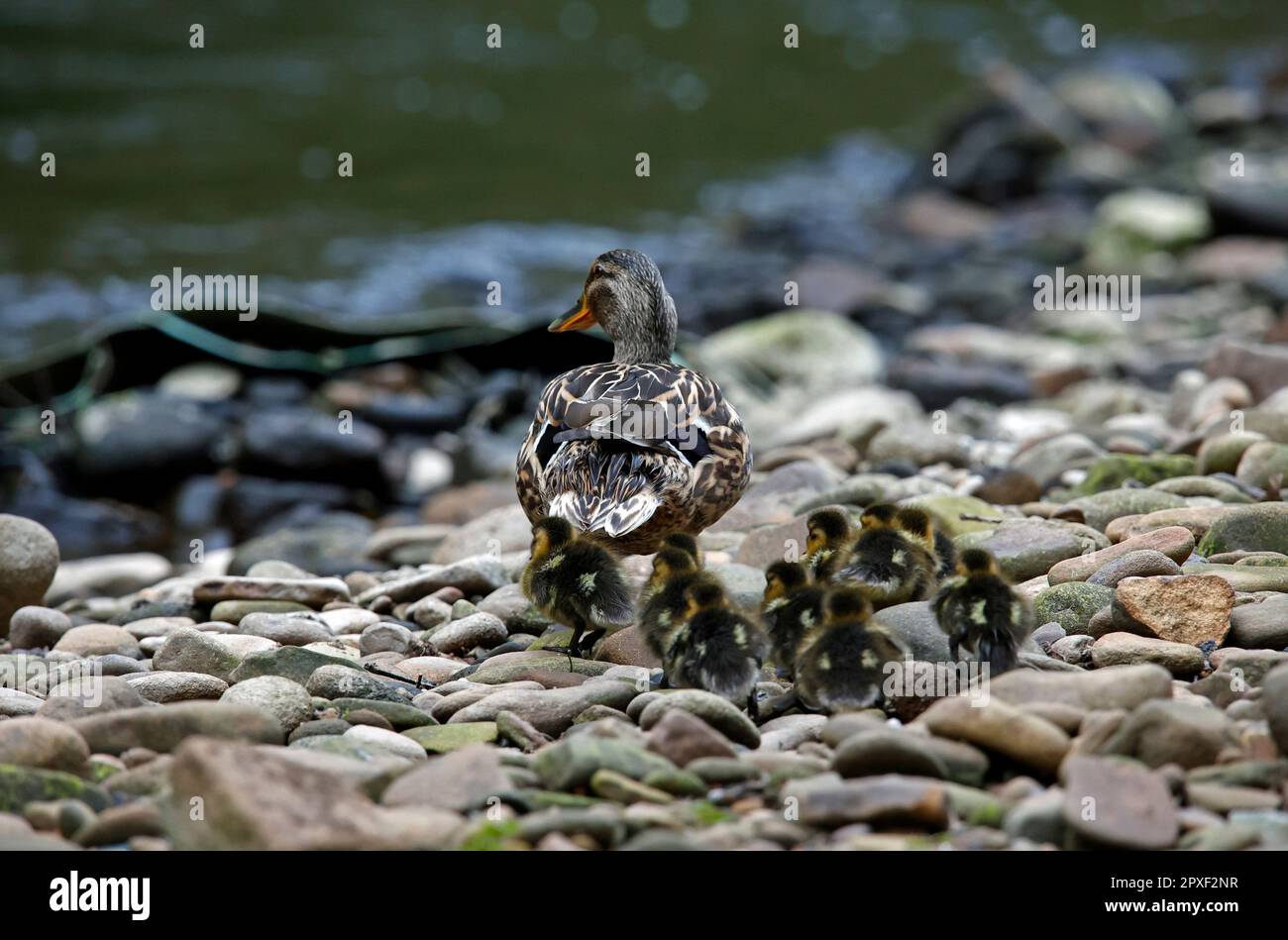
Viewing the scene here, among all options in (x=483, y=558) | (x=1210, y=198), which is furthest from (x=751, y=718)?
(x=1210, y=198)

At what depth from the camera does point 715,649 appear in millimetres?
4102

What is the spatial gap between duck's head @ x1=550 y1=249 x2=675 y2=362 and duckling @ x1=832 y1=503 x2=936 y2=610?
1.40m

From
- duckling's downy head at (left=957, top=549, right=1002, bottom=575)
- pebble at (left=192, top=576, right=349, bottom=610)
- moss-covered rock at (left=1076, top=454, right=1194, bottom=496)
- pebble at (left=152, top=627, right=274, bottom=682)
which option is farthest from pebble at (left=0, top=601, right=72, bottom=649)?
moss-covered rock at (left=1076, top=454, right=1194, bottom=496)

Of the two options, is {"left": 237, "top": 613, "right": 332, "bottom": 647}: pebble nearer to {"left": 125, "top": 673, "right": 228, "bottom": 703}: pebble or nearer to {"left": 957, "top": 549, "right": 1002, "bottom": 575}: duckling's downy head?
{"left": 125, "top": 673, "right": 228, "bottom": 703}: pebble

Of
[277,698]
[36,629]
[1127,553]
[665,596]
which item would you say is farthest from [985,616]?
[36,629]

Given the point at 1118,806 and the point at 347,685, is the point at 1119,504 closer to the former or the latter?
the point at 1118,806

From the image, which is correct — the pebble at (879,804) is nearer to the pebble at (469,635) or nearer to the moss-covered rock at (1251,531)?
the pebble at (469,635)

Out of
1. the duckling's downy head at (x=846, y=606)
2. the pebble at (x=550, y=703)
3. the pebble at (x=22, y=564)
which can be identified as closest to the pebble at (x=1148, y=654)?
the duckling's downy head at (x=846, y=606)

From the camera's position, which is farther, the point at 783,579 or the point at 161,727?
the point at 783,579

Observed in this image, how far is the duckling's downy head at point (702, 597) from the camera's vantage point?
13.8ft

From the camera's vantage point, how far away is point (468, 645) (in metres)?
5.03

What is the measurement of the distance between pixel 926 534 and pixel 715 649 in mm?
1008
